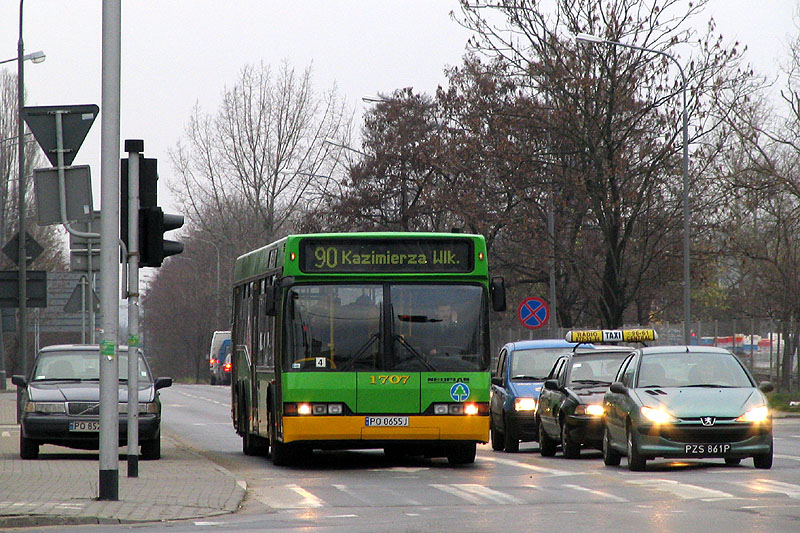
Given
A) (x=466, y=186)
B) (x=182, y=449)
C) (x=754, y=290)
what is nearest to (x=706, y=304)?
(x=754, y=290)

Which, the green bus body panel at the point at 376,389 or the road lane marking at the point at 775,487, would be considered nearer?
the road lane marking at the point at 775,487

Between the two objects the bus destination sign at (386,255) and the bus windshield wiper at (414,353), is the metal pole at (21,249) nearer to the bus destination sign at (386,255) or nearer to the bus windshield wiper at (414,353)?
the bus destination sign at (386,255)

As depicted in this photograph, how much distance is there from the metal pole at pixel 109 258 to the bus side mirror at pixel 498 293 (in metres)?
5.43

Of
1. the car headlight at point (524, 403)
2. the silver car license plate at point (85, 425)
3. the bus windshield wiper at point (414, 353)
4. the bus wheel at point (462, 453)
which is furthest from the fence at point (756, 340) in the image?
the silver car license plate at point (85, 425)

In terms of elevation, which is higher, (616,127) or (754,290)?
(616,127)

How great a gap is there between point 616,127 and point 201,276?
214 feet

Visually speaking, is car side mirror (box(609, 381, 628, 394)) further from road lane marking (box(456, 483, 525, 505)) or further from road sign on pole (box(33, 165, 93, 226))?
road sign on pole (box(33, 165, 93, 226))

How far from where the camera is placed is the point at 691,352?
1862cm

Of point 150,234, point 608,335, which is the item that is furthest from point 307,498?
point 608,335

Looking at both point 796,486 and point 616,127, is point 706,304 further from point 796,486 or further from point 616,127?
point 796,486

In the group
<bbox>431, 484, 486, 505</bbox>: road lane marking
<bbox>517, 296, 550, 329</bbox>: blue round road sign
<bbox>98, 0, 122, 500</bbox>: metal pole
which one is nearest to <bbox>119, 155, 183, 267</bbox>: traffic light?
<bbox>98, 0, 122, 500</bbox>: metal pole

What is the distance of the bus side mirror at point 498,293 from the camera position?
58.5 ft

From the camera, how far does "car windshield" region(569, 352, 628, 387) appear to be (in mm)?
21703

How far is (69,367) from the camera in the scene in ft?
68.9
